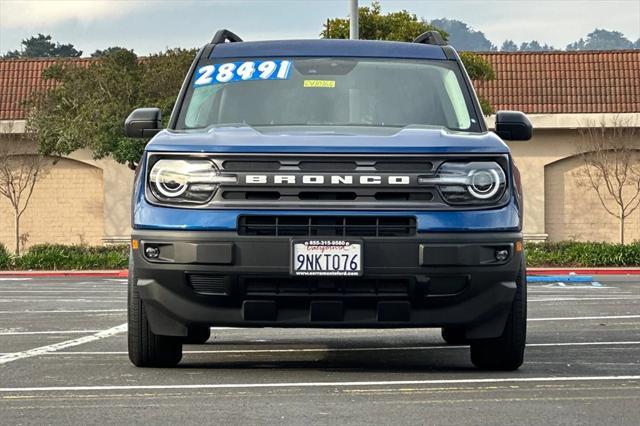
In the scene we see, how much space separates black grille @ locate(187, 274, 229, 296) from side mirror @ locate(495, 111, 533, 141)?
244 cm

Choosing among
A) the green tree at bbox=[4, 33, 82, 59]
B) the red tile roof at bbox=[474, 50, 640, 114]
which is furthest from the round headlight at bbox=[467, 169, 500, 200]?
the green tree at bbox=[4, 33, 82, 59]

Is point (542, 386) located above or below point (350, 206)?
below

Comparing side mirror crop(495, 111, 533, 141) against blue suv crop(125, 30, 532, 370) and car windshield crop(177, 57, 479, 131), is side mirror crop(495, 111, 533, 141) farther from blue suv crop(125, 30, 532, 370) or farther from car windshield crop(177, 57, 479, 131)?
blue suv crop(125, 30, 532, 370)

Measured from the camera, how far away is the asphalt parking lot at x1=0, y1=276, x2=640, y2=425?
23.8ft

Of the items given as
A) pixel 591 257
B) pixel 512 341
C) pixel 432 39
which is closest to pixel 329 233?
pixel 512 341

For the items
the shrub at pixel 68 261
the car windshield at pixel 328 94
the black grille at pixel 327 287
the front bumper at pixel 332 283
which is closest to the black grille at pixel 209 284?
the front bumper at pixel 332 283

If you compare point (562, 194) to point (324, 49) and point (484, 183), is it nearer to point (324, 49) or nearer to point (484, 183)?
point (324, 49)

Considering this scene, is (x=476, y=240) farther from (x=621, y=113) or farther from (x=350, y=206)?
(x=621, y=113)

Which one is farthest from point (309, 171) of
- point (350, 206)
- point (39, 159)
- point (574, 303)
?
point (39, 159)

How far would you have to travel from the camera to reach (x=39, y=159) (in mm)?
39281

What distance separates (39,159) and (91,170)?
1.74 m

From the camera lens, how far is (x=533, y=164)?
131ft

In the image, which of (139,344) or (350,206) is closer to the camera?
(350,206)

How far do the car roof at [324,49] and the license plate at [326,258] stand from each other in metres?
2.37
